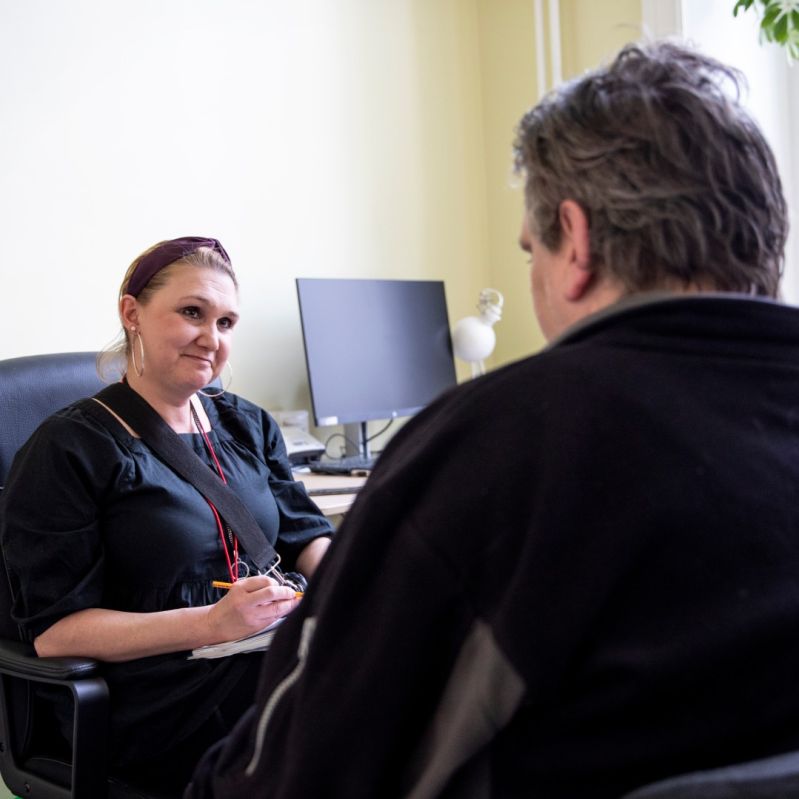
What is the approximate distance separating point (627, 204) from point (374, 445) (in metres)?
2.44

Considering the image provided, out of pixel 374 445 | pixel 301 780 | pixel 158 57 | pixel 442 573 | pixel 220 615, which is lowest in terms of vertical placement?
pixel 374 445

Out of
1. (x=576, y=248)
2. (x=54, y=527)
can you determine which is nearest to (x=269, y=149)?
(x=54, y=527)

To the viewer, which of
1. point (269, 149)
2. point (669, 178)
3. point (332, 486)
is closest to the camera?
point (669, 178)

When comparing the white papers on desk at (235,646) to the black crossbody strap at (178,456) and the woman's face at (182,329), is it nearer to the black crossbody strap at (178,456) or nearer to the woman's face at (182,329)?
the black crossbody strap at (178,456)

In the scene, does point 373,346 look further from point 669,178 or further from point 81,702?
point 669,178

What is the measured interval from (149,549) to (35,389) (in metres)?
0.38

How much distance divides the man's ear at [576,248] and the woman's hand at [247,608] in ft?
2.53

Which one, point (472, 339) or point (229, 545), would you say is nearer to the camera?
point (229, 545)

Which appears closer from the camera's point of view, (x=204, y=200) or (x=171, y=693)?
(x=171, y=693)

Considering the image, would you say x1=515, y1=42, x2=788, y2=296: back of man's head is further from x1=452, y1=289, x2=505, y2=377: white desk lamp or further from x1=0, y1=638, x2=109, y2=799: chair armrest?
x1=452, y1=289, x2=505, y2=377: white desk lamp

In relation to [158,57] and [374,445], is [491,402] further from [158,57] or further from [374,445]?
[374,445]

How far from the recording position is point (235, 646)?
4.78 feet

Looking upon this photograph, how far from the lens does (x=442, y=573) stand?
700 millimetres

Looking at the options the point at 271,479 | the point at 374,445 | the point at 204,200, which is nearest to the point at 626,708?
the point at 271,479
